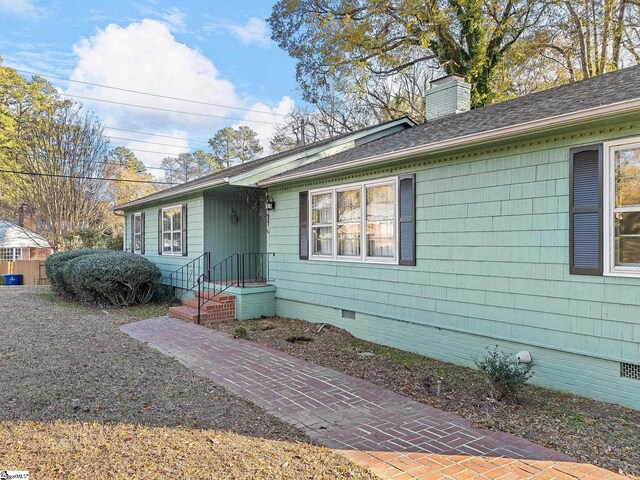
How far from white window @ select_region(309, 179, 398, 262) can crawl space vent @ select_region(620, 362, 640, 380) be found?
131 inches

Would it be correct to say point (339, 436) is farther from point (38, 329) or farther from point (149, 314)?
point (149, 314)

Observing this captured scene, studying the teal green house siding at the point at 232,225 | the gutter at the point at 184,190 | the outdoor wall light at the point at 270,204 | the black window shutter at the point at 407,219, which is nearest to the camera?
the black window shutter at the point at 407,219

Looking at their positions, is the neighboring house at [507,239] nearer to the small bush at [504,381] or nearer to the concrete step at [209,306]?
the small bush at [504,381]

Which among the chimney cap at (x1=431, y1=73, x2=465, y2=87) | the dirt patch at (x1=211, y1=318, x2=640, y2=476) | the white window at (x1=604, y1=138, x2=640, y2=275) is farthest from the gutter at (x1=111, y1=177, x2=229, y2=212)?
the white window at (x1=604, y1=138, x2=640, y2=275)

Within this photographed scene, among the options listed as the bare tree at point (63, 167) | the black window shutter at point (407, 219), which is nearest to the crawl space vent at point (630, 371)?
the black window shutter at point (407, 219)

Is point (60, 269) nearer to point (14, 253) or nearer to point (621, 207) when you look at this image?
point (621, 207)

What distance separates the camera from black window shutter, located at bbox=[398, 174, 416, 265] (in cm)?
664

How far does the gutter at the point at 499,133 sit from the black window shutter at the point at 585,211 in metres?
0.42

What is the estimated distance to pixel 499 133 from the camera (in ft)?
17.0

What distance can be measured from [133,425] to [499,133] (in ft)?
16.3

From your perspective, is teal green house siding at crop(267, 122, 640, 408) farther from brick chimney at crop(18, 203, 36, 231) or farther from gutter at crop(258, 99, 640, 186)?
brick chimney at crop(18, 203, 36, 231)

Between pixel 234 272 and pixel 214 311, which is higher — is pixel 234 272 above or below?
above

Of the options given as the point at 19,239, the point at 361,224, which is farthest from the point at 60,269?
the point at 19,239

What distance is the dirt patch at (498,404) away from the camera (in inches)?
138
